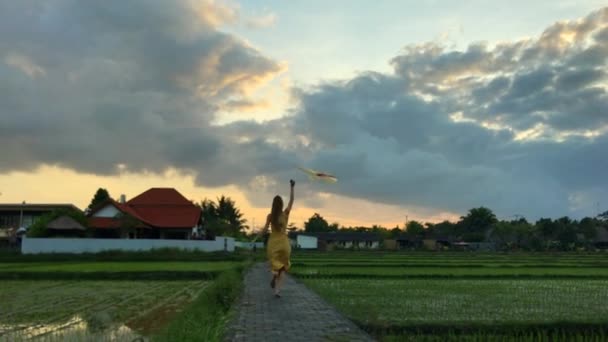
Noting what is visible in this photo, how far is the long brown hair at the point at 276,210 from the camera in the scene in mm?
10281

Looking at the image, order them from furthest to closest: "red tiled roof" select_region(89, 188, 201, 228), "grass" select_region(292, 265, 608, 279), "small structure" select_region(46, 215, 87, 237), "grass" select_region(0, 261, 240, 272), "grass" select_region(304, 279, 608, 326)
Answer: "red tiled roof" select_region(89, 188, 201, 228) → "small structure" select_region(46, 215, 87, 237) → "grass" select_region(0, 261, 240, 272) → "grass" select_region(292, 265, 608, 279) → "grass" select_region(304, 279, 608, 326)

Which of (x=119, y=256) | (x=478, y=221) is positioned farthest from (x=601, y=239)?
(x=119, y=256)

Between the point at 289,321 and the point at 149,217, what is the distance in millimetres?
41621

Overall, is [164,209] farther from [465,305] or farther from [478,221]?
[478,221]

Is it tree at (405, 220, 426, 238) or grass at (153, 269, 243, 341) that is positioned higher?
tree at (405, 220, 426, 238)

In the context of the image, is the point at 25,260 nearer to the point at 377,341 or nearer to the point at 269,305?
the point at 269,305

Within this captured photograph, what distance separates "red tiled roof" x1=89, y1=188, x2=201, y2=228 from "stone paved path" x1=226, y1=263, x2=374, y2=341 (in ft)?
121

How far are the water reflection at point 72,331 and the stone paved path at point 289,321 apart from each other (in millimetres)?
1236

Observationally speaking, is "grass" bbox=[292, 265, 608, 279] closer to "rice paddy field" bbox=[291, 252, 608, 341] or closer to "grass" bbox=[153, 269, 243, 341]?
"rice paddy field" bbox=[291, 252, 608, 341]

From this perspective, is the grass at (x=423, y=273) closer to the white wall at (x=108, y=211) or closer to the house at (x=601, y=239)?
the white wall at (x=108, y=211)

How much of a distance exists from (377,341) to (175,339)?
7.12 ft

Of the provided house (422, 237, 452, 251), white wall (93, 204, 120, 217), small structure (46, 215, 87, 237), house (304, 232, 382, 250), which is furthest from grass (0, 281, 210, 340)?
house (422, 237, 452, 251)

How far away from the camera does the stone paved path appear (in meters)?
6.30

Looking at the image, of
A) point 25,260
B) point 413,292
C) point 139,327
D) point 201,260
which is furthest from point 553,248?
point 139,327
